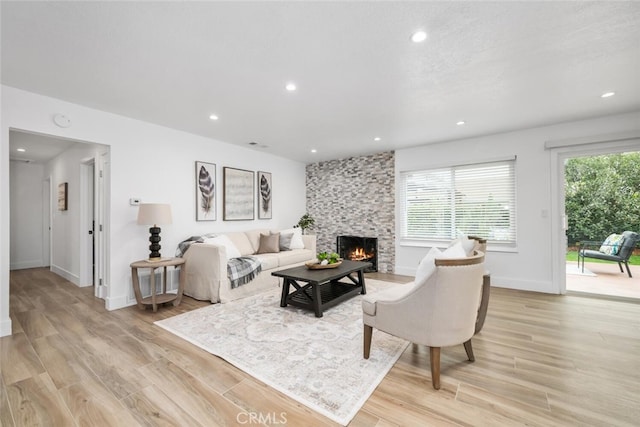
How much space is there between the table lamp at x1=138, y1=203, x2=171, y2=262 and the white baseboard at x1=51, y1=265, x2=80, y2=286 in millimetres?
2120

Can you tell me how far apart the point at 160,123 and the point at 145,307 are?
252 centimetres

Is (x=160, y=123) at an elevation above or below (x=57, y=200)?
above

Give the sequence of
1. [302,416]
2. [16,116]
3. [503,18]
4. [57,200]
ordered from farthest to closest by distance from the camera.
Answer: [57,200] < [16,116] < [503,18] < [302,416]

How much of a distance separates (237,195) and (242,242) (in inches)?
35.7

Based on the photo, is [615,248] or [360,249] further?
[360,249]

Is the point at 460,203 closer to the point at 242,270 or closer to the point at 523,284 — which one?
the point at 523,284

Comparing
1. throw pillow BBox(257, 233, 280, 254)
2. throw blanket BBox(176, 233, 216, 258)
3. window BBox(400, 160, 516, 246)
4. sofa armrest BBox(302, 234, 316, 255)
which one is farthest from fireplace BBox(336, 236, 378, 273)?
throw blanket BBox(176, 233, 216, 258)

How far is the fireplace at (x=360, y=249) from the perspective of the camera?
5707 mm

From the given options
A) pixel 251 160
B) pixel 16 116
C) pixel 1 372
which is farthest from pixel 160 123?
pixel 1 372

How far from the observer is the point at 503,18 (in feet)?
5.86

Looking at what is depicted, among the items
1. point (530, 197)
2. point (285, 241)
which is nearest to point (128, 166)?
point (285, 241)

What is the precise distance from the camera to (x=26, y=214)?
5973mm

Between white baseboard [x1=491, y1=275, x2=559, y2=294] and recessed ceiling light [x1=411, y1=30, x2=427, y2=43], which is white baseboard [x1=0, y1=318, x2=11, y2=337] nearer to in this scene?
recessed ceiling light [x1=411, y1=30, x2=427, y2=43]

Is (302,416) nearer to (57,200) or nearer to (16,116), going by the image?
(16,116)
